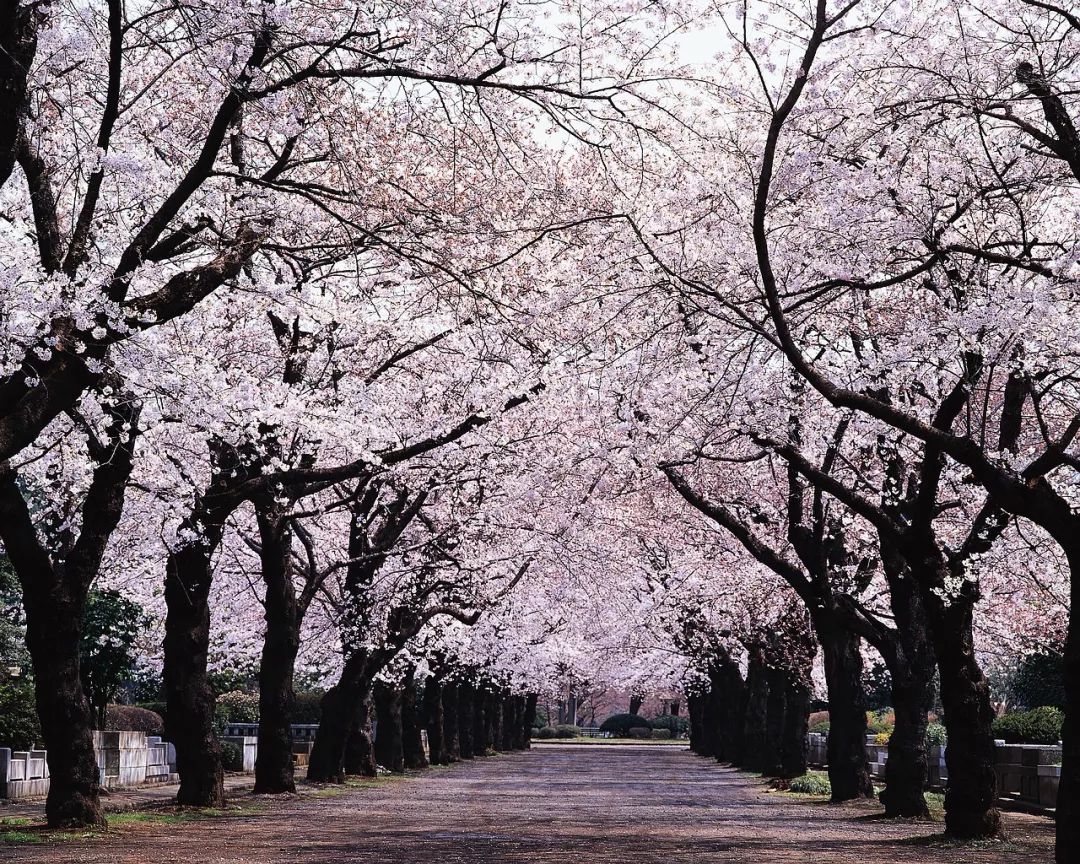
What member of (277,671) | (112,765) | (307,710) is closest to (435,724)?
(307,710)

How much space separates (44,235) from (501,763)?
43.0 m

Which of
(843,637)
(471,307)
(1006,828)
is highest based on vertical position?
(471,307)

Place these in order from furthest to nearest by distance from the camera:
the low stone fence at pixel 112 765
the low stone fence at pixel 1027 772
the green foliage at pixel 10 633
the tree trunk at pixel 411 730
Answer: the tree trunk at pixel 411 730, the green foliage at pixel 10 633, the low stone fence at pixel 1027 772, the low stone fence at pixel 112 765

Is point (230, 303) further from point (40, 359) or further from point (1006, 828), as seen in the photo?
point (1006, 828)

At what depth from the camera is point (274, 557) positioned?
25531 millimetres

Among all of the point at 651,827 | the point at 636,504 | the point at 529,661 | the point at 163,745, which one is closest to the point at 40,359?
the point at 651,827

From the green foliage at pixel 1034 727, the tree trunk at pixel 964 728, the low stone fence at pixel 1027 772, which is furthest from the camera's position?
the green foliage at pixel 1034 727

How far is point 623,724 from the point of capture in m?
111

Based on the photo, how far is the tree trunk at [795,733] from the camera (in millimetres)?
36281

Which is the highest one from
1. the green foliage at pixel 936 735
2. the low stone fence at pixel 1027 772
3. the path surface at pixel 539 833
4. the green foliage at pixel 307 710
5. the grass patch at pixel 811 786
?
→ the green foliage at pixel 307 710

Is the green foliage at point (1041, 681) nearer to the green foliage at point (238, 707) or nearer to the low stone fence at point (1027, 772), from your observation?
the low stone fence at point (1027, 772)

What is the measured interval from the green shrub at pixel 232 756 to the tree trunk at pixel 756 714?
55.5 feet

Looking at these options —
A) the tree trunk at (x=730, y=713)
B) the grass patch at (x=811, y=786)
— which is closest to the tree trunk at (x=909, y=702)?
the grass patch at (x=811, y=786)

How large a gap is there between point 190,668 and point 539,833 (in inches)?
242
